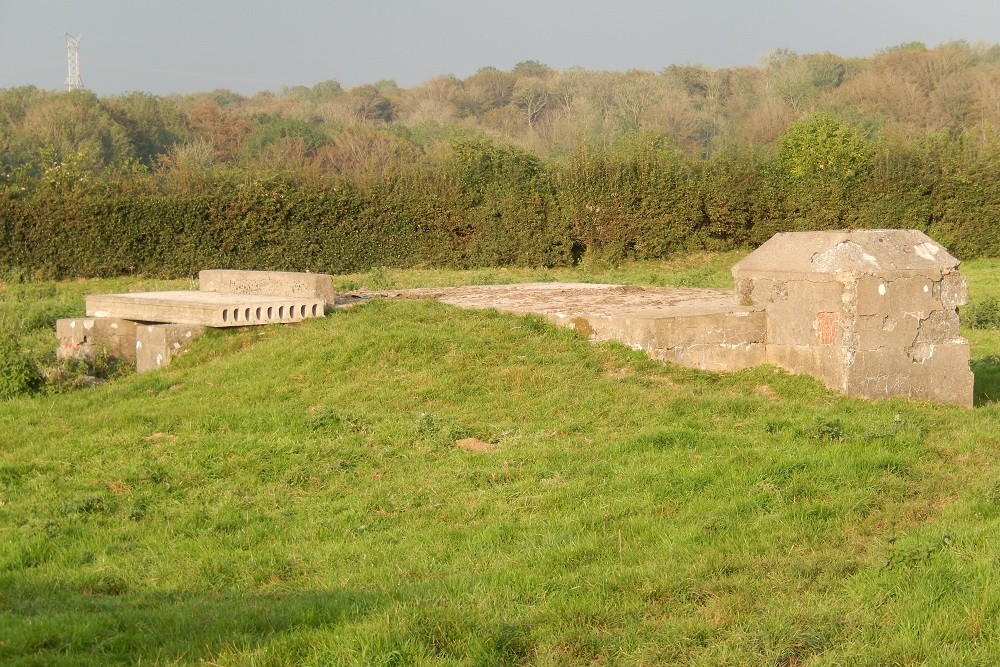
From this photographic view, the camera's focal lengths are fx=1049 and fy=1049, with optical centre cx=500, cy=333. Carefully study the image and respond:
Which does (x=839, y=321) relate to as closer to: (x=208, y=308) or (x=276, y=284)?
(x=276, y=284)

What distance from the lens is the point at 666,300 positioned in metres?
11.4

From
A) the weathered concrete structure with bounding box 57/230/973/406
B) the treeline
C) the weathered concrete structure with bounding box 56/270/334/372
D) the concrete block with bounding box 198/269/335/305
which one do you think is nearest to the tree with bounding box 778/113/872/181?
the treeline

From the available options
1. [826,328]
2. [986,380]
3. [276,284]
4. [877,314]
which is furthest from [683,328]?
[276,284]

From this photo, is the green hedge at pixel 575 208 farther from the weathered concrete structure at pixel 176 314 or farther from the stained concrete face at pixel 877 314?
the stained concrete face at pixel 877 314

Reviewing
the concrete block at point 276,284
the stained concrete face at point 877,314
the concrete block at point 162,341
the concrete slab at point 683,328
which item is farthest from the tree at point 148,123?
the stained concrete face at point 877,314

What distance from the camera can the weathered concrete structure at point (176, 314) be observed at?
10461 millimetres

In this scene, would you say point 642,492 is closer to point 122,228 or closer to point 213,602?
point 213,602

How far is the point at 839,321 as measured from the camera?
28.1 ft

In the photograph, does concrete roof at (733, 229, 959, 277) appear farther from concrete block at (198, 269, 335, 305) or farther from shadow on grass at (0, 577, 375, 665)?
shadow on grass at (0, 577, 375, 665)

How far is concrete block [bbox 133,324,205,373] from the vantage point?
34.3 feet

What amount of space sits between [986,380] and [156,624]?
890cm

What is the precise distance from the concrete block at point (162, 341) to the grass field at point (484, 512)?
36 cm

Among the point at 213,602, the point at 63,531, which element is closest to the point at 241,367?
the point at 63,531

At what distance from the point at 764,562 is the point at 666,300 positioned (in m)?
6.81
